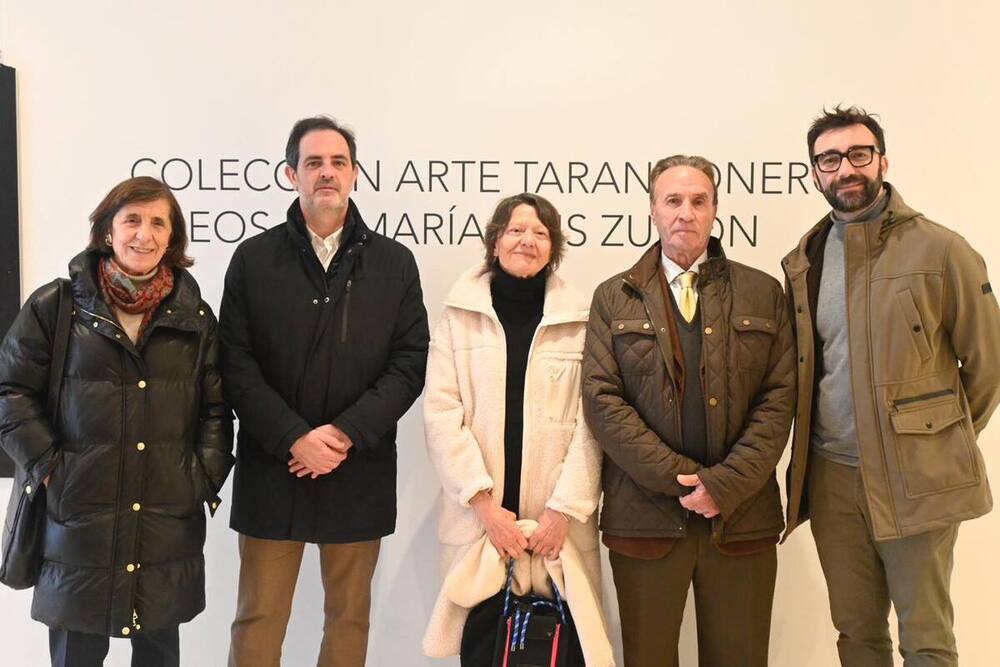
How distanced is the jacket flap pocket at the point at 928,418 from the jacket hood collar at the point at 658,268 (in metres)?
0.60

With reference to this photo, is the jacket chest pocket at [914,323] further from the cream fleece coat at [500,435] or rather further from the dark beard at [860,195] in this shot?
the cream fleece coat at [500,435]

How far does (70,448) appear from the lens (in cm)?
207

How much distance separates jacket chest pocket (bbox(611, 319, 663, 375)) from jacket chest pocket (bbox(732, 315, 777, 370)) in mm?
→ 219

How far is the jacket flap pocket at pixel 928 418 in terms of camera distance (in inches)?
82.8

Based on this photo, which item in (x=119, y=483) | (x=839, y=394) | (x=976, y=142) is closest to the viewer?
(x=119, y=483)

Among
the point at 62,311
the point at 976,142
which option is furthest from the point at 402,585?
the point at 976,142

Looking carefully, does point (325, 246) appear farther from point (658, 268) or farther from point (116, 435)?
point (658, 268)

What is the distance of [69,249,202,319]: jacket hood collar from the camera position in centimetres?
207

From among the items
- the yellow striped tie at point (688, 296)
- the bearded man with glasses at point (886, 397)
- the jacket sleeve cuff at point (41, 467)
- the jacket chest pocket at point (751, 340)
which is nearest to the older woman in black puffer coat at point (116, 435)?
the jacket sleeve cuff at point (41, 467)

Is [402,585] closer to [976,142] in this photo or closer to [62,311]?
[62,311]

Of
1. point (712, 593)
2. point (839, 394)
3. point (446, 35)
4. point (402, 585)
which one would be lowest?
point (402, 585)

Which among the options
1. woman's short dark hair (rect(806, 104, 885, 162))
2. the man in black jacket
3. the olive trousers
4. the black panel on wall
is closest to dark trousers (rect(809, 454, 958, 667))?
woman's short dark hair (rect(806, 104, 885, 162))

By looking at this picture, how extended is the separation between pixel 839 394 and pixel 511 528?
0.99 meters

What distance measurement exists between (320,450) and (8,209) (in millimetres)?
1739
